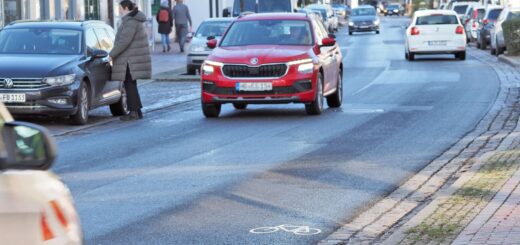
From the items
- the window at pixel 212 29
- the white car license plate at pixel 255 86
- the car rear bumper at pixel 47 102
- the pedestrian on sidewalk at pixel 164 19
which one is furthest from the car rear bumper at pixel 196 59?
the car rear bumper at pixel 47 102

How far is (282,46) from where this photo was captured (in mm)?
19859

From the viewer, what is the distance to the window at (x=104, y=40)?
20.3 metres

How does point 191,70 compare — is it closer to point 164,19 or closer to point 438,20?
point 438,20

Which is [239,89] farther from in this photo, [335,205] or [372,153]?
[335,205]

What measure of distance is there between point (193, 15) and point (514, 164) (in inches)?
2038

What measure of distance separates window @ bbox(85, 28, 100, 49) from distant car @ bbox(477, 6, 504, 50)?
2736 centimetres

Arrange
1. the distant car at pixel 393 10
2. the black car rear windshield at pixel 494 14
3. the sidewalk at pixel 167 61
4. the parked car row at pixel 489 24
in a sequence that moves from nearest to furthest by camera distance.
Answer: the sidewalk at pixel 167 61, the parked car row at pixel 489 24, the black car rear windshield at pixel 494 14, the distant car at pixel 393 10

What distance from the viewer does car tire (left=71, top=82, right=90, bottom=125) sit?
60.6ft

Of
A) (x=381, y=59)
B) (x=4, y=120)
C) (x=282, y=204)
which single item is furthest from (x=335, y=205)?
(x=381, y=59)

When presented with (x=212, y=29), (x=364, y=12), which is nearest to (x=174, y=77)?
(x=212, y=29)

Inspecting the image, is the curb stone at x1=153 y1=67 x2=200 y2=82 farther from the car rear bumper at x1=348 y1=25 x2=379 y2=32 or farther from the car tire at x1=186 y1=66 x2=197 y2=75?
the car rear bumper at x1=348 y1=25 x2=379 y2=32

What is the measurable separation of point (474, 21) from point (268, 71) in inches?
1384

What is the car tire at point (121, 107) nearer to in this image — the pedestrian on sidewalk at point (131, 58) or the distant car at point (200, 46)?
the pedestrian on sidewalk at point (131, 58)

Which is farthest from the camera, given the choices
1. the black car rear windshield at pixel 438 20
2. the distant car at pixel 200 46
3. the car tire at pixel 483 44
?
the car tire at pixel 483 44
